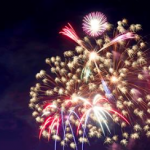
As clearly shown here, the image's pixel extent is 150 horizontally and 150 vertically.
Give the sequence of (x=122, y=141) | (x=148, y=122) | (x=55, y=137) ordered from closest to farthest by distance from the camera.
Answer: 1. (x=148, y=122)
2. (x=122, y=141)
3. (x=55, y=137)

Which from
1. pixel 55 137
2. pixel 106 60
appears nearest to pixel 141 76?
pixel 106 60

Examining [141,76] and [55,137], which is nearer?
[141,76]

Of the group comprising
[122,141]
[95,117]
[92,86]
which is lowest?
[122,141]

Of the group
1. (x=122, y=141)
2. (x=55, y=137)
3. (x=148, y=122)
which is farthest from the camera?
(x=55, y=137)

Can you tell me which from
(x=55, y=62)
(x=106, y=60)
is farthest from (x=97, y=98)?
(x=55, y=62)

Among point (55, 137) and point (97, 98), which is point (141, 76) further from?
point (55, 137)

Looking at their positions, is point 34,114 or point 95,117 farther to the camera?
point 34,114

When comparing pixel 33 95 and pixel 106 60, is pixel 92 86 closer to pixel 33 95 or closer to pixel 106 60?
pixel 106 60

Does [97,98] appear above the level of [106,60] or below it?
below

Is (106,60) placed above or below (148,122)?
above
